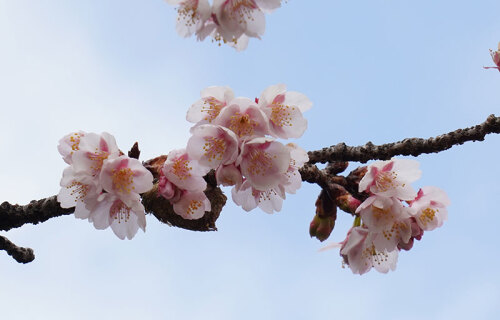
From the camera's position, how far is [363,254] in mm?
3148

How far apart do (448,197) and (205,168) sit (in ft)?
3.99

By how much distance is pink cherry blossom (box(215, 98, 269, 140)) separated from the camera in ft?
8.73

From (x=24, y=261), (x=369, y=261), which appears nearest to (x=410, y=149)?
(x=369, y=261)

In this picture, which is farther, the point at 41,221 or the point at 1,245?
the point at 1,245

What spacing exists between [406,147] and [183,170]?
1.10 meters

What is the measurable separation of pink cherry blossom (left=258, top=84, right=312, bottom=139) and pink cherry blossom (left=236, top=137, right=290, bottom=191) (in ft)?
0.48

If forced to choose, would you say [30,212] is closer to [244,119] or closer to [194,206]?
[194,206]

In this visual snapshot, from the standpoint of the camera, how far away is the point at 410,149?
3.07 meters

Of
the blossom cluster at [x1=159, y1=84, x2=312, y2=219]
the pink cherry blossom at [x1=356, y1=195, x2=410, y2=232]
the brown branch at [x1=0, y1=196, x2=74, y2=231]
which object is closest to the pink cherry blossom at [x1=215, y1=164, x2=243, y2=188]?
the blossom cluster at [x1=159, y1=84, x2=312, y2=219]

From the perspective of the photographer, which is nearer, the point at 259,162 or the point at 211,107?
the point at 259,162

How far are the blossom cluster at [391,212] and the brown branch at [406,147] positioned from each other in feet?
0.34

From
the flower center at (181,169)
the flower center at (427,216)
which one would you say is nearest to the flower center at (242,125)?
the flower center at (181,169)

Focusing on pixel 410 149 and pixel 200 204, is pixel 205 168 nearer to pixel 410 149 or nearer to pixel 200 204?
pixel 200 204

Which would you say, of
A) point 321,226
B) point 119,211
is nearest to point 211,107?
point 119,211
